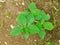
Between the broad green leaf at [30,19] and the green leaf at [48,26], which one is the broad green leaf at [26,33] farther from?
the green leaf at [48,26]

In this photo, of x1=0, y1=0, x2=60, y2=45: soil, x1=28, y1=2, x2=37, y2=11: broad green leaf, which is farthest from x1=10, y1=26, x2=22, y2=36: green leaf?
x1=28, y1=2, x2=37, y2=11: broad green leaf

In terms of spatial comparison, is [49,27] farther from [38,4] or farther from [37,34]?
[38,4]

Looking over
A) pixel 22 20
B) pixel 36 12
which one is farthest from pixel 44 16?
pixel 22 20

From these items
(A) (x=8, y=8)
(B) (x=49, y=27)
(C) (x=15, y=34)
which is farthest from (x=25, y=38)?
(A) (x=8, y=8)

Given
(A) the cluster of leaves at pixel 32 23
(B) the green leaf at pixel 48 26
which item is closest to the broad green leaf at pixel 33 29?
(A) the cluster of leaves at pixel 32 23

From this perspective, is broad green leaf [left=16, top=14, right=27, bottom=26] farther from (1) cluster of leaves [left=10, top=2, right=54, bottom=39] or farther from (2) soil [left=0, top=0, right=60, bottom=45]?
(2) soil [left=0, top=0, right=60, bottom=45]

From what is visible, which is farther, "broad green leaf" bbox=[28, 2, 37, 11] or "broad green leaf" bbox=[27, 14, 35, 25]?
"broad green leaf" bbox=[28, 2, 37, 11]

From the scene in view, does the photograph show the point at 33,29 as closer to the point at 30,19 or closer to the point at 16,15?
the point at 30,19
